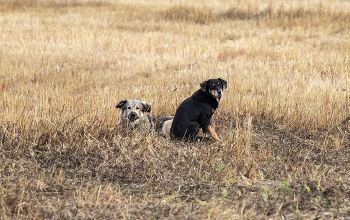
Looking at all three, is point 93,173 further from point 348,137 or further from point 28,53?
point 28,53

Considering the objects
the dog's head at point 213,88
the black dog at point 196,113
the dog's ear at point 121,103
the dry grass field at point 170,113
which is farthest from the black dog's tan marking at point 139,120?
the dog's head at point 213,88

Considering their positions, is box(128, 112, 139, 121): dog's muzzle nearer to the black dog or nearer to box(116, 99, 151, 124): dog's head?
box(116, 99, 151, 124): dog's head

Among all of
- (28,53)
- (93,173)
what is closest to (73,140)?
(93,173)

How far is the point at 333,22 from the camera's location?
1730 cm

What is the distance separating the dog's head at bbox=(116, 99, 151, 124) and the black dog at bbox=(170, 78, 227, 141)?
0.61 m

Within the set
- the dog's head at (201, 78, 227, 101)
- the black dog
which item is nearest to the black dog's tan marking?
the black dog

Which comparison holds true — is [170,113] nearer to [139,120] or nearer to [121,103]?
[139,120]

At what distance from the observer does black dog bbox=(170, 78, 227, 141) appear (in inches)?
203

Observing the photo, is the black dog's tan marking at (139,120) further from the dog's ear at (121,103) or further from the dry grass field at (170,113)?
the dry grass field at (170,113)

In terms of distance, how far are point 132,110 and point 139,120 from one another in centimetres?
19

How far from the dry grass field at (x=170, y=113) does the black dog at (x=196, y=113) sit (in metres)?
0.20

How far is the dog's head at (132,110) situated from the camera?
18.4 ft

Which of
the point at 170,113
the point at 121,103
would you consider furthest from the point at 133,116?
the point at 170,113

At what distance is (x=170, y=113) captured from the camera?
21.9 ft
